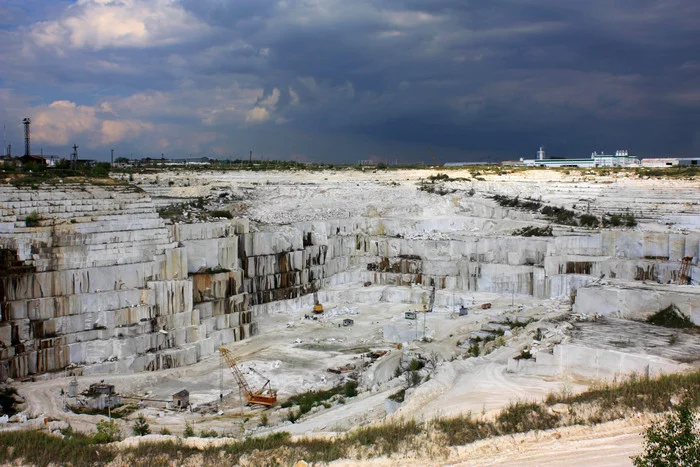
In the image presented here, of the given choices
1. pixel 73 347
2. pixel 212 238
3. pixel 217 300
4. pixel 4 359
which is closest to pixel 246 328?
pixel 217 300

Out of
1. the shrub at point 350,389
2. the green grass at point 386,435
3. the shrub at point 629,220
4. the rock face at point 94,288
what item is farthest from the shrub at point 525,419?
the shrub at point 629,220

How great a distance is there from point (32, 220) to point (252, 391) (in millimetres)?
11218

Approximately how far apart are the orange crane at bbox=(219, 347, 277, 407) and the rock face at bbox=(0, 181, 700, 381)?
7.50 feet

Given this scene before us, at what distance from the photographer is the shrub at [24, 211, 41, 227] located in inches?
929

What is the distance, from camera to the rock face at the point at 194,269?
22578mm

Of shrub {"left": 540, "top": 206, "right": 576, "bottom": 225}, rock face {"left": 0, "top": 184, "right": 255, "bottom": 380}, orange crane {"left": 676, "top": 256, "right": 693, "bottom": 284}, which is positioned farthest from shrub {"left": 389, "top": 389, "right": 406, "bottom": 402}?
shrub {"left": 540, "top": 206, "right": 576, "bottom": 225}

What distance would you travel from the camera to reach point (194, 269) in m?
28.4

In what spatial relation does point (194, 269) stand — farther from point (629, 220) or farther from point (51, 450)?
point (629, 220)

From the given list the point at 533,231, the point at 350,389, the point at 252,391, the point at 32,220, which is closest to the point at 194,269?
the point at 32,220

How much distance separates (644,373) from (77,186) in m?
24.1

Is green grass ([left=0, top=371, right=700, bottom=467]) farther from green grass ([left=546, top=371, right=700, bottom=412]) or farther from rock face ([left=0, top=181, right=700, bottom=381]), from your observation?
rock face ([left=0, top=181, right=700, bottom=381])

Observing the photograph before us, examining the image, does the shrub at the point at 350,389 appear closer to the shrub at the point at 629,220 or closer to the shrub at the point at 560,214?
the shrub at the point at 629,220

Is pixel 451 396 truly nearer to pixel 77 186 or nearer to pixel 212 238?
pixel 212 238

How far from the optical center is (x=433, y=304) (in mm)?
34344
